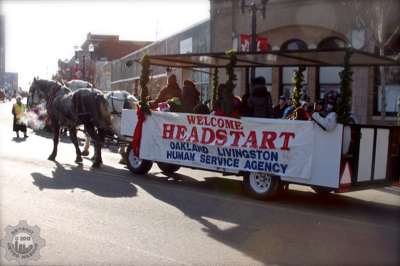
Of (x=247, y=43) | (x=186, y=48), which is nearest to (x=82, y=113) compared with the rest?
(x=247, y=43)

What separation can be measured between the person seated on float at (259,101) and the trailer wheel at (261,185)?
4.03 ft

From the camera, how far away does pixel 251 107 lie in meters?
9.92

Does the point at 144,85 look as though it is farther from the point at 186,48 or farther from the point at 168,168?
the point at 186,48

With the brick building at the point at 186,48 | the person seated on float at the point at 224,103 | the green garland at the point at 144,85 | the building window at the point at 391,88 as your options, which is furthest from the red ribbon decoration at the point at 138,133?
the brick building at the point at 186,48

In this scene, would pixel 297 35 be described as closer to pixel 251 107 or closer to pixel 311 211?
pixel 251 107

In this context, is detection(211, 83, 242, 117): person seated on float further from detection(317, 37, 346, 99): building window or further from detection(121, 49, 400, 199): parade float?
detection(317, 37, 346, 99): building window

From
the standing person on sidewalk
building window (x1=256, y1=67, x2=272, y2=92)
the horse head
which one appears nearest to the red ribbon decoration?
the horse head

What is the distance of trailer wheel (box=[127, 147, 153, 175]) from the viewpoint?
11506mm

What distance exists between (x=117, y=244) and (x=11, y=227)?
1.50 metres

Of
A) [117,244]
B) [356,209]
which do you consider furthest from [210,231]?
[356,209]

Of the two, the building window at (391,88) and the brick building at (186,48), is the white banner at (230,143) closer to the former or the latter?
the building window at (391,88)

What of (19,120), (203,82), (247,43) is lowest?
(19,120)

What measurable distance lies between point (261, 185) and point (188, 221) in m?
2.22

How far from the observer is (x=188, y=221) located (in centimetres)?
740
